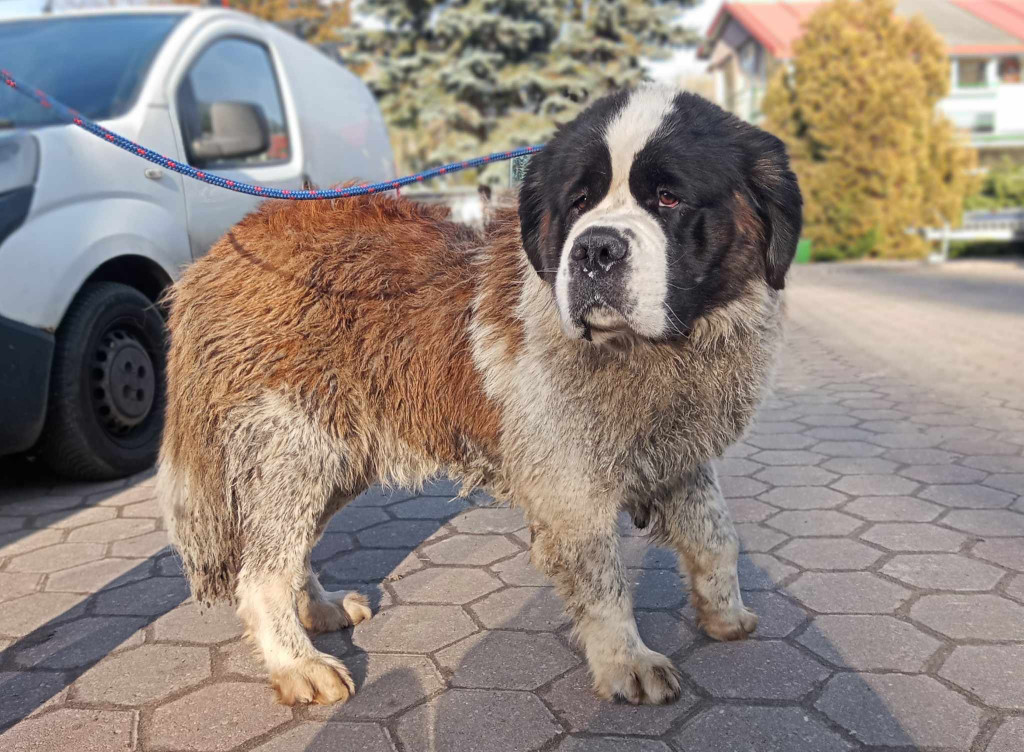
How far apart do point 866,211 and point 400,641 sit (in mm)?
18948

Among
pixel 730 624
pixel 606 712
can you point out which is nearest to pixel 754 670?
pixel 730 624

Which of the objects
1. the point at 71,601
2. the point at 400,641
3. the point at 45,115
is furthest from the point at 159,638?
the point at 45,115

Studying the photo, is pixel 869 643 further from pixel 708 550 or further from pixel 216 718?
pixel 216 718

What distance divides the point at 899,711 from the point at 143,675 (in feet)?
7.69

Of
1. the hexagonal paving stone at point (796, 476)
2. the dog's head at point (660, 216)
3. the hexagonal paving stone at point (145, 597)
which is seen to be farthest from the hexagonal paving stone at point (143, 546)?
the hexagonal paving stone at point (796, 476)

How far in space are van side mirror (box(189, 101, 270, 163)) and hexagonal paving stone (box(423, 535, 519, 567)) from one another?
2.64 metres

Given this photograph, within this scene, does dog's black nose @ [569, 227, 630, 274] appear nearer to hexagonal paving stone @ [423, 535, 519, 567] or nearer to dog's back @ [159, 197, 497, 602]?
dog's back @ [159, 197, 497, 602]

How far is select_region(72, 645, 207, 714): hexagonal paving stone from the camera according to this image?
100 inches

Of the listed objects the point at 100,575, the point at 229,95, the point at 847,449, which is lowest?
the point at 847,449

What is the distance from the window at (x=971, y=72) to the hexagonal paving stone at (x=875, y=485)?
33.3 metres

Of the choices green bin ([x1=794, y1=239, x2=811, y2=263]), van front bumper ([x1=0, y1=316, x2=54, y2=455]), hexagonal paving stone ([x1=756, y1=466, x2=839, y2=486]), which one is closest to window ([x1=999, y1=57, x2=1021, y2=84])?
green bin ([x1=794, y1=239, x2=811, y2=263])

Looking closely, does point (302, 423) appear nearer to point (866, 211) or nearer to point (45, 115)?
point (45, 115)

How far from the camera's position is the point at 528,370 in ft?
8.54

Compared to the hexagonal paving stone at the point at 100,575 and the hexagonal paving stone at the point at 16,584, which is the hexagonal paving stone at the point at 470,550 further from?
the hexagonal paving stone at the point at 16,584
